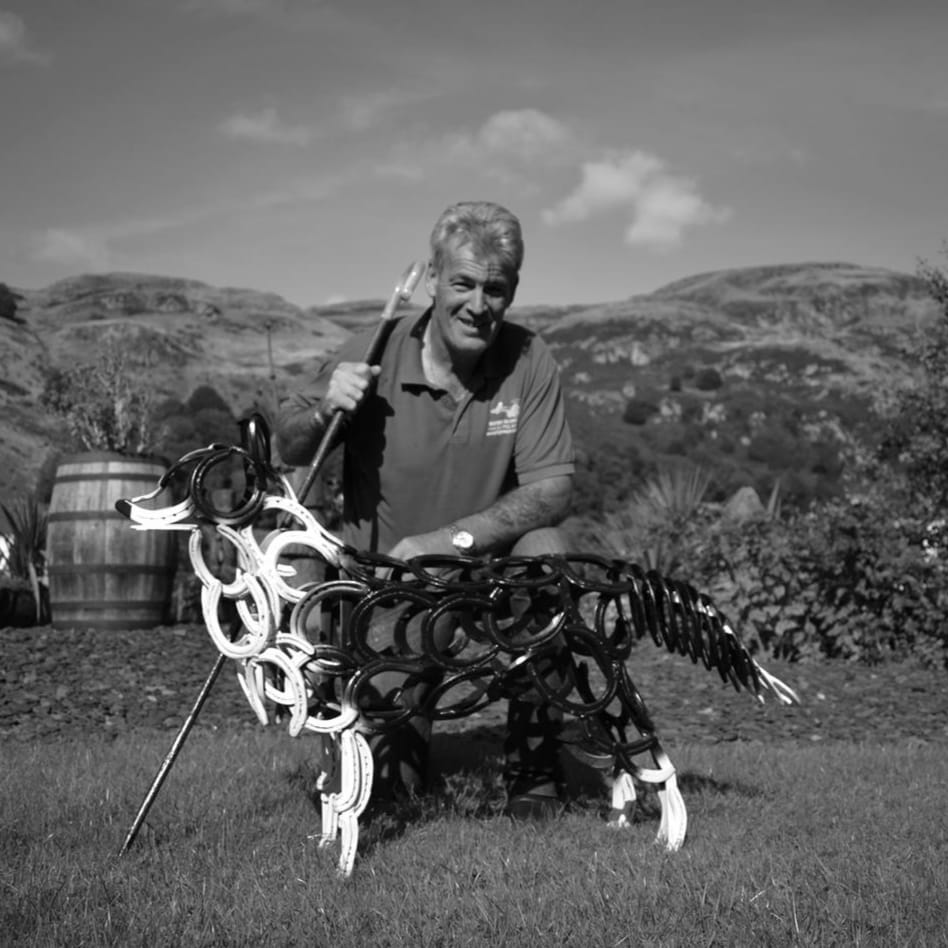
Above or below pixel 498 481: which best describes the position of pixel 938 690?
below

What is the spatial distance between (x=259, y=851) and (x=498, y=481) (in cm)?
165

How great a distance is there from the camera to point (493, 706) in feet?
23.5

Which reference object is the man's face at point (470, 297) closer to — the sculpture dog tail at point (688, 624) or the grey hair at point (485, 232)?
the grey hair at point (485, 232)

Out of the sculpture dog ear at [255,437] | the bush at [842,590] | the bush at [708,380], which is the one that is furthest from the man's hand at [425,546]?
the bush at [708,380]

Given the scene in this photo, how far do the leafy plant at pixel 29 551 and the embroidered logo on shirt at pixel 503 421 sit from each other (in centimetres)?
754

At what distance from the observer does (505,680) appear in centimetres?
376

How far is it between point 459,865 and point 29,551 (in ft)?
28.5

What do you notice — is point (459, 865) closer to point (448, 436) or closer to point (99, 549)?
point (448, 436)

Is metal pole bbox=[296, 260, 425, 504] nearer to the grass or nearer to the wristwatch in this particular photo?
the wristwatch

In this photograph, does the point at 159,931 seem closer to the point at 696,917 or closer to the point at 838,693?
→ the point at 696,917

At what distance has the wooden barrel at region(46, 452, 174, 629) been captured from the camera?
9.99 metres

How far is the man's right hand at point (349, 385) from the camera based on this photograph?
4.07m

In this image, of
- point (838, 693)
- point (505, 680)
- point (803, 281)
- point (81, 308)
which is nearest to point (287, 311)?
point (81, 308)

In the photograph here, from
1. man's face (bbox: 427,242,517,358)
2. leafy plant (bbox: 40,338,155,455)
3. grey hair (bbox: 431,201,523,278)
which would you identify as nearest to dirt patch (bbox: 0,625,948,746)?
leafy plant (bbox: 40,338,155,455)
